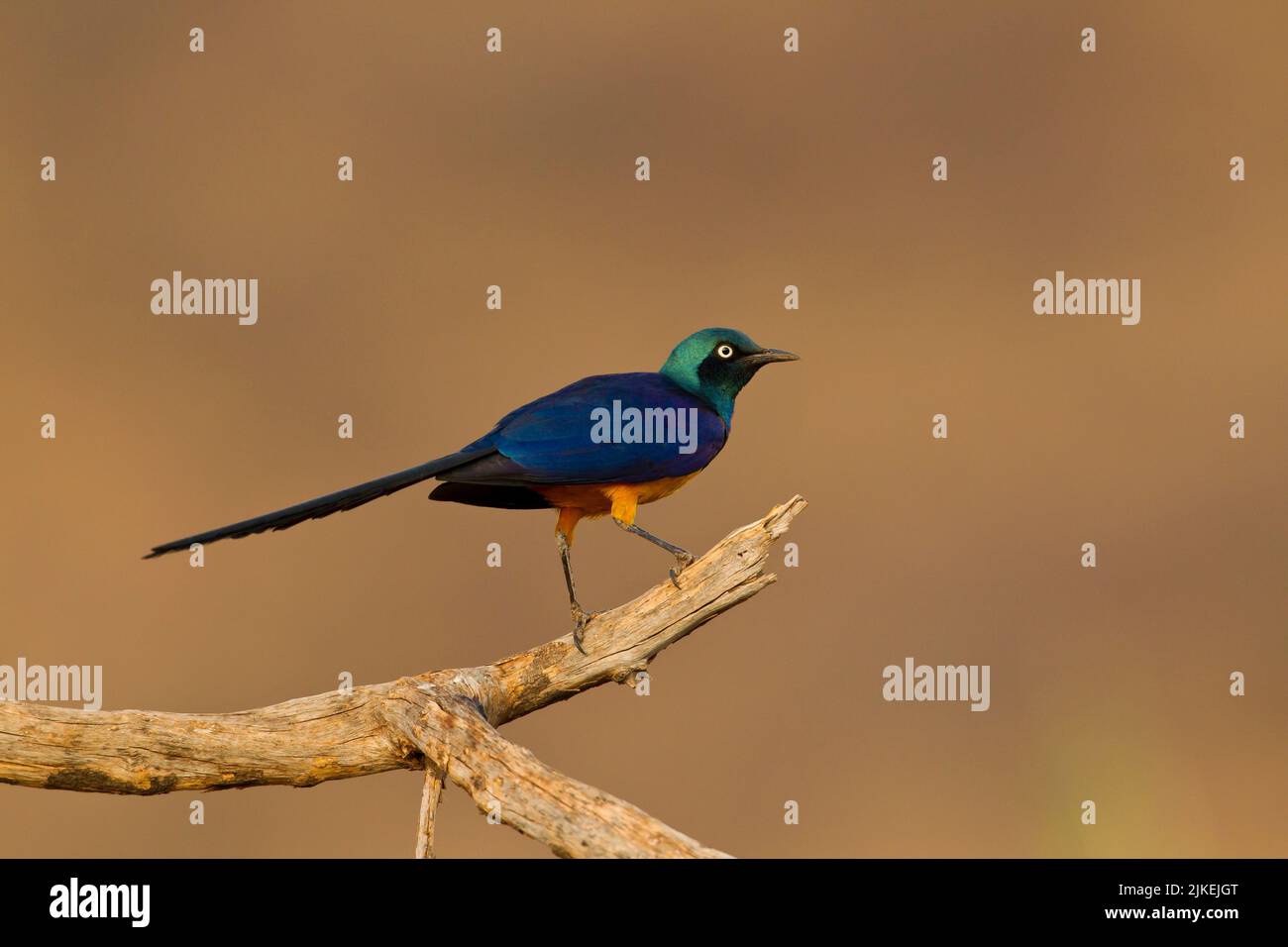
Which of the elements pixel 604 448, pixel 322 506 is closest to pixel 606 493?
pixel 604 448

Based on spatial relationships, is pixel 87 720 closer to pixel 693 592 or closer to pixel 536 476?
pixel 536 476

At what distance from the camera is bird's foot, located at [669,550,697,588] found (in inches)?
154

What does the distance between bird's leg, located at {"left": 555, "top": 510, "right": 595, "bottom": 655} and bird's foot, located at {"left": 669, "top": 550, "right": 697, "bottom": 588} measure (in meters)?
0.29

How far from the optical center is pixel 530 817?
3.32 metres

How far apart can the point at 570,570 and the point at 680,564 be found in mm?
356

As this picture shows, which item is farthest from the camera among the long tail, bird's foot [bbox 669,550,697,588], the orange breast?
the orange breast

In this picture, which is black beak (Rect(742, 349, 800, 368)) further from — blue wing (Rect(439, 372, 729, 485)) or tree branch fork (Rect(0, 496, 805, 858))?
tree branch fork (Rect(0, 496, 805, 858))

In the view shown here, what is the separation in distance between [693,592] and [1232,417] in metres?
5.31

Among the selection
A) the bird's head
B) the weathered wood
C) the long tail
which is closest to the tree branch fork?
the weathered wood

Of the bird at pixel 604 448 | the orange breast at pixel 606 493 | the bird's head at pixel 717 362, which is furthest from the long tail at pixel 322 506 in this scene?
the bird's head at pixel 717 362

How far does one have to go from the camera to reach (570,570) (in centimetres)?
414

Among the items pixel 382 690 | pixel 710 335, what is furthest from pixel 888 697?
pixel 382 690

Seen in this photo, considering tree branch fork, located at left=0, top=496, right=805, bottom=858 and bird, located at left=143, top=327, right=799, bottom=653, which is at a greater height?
bird, located at left=143, top=327, right=799, bottom=653
